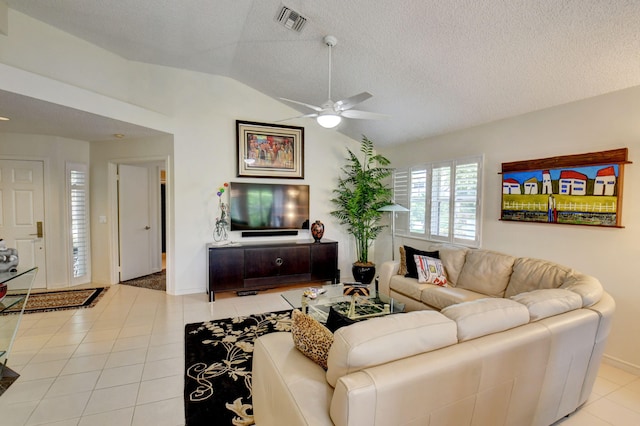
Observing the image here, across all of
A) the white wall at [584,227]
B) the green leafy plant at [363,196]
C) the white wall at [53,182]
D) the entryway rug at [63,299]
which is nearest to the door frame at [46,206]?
the white wall at [53,182]

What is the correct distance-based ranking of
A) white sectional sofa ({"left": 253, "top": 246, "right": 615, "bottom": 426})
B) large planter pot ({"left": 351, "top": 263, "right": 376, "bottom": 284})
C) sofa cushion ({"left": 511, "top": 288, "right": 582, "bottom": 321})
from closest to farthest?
1. white sectional sofa ({"left": 253, "top": 246, "right": 615, "bottom": 426})
2. sofa cushion ({"left": 511, "top": 288, "right": 582, "bottom": 321})
3. large planter pot ({"left": 351, "top": 263, "right": 376, "bottom": 284})

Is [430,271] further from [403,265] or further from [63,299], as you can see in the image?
[63,299]

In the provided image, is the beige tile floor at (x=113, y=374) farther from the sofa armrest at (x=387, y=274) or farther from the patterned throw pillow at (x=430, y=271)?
the sofa armrest at (x=387, y=274)

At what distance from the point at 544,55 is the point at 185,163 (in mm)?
4636

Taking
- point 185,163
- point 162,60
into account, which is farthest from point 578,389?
point 162,60

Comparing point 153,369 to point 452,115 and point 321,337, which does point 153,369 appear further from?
point 452,115

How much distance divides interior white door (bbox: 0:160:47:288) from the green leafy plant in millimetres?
4831

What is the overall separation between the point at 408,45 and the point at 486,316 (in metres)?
2.69

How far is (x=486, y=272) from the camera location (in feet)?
11.4

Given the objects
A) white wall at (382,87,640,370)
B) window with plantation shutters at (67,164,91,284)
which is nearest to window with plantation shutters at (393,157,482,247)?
white wall at (382,87,640,370)

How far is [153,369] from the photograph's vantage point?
8.87 feet

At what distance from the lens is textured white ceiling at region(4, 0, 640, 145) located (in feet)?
7.99

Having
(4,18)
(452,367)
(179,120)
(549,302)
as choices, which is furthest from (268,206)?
(452,367)

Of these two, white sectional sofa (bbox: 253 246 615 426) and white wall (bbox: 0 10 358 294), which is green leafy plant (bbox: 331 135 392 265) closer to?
white wall (bbox: 0 10 358 294)
